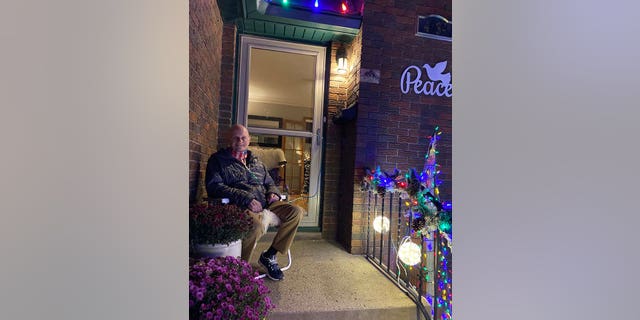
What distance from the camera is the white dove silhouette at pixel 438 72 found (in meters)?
3.22

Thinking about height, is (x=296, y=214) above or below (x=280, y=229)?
above

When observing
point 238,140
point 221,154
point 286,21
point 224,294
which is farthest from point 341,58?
point 224,294

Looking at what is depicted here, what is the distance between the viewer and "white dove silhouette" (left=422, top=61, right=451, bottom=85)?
10.6ft

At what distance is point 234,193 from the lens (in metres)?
2.18

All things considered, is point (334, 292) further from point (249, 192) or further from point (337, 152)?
point (337, 152)

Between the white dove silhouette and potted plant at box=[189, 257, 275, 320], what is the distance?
295 centimetres

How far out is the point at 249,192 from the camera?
2.33 metres

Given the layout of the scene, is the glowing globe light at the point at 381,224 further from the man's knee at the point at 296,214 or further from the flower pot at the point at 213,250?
the flower pot at the point at 213,250

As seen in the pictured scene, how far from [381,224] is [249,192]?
1.28 m

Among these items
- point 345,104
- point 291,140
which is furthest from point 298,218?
point 345,104

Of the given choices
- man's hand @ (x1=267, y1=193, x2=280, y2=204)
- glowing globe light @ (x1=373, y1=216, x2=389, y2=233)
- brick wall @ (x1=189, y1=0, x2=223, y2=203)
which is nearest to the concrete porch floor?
glowing globe light @ (x1=373, y1=216, x2=389, y2=233)

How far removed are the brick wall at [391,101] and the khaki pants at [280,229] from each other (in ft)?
2.60

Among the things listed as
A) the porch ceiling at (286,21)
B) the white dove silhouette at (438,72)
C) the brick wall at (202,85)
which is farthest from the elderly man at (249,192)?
the white dove silhouette at (438,72)
